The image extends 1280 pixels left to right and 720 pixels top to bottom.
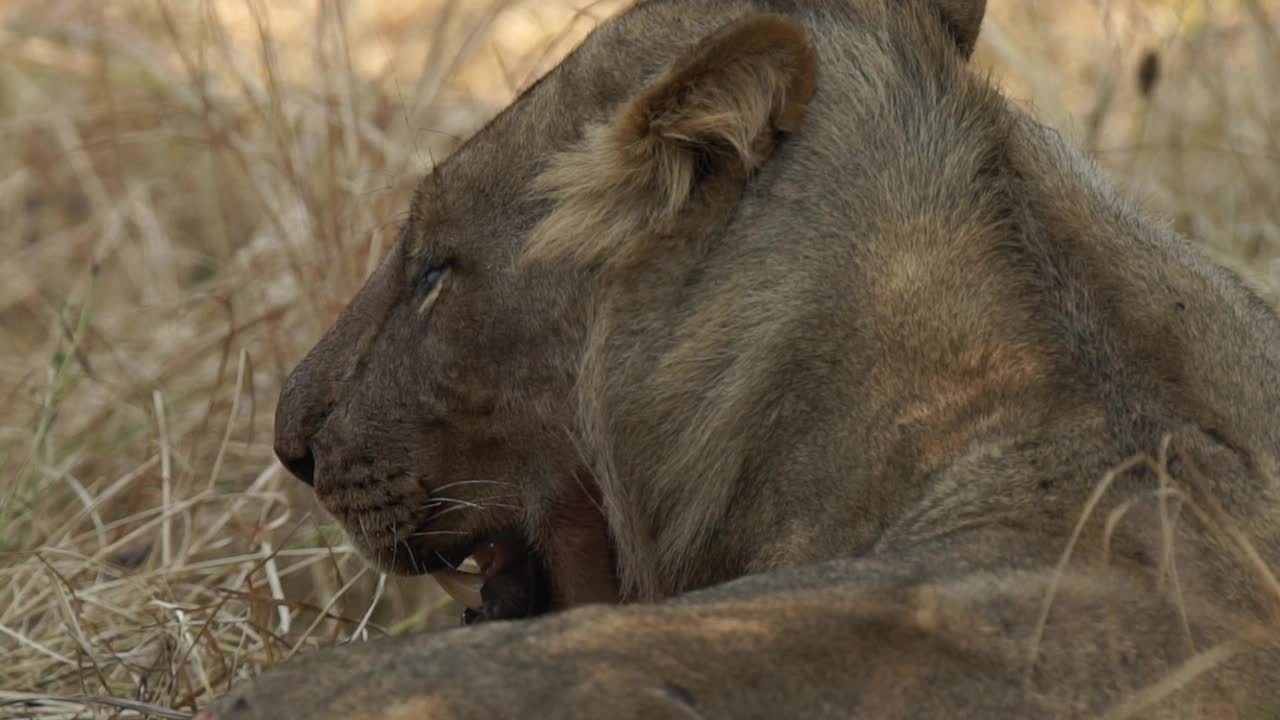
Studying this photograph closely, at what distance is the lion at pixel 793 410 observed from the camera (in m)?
1.79

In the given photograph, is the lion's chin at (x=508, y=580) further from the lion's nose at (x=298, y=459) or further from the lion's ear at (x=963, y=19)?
the lion's ear at (x=963, y=19)

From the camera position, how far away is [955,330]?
2295 mm

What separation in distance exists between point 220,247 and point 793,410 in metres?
3.87

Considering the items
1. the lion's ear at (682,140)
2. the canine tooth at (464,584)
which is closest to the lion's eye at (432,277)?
the lion's ear at (682,140)

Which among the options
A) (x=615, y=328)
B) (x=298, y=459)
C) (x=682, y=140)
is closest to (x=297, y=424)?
(x=298, y=459)

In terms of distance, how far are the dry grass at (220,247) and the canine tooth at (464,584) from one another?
208mm

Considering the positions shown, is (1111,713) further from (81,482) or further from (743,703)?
(81,482)

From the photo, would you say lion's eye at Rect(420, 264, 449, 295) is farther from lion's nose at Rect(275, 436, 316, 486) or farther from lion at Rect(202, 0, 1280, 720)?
lion's nose at Rect(275, 436, 316, 486)

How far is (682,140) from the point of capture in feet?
8.18

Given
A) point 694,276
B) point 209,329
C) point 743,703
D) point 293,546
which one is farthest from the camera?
point 209,329

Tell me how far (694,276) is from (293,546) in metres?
1.61

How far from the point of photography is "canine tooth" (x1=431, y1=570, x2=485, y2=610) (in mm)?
2846

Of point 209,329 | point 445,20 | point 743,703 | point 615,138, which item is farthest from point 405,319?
point 209,329

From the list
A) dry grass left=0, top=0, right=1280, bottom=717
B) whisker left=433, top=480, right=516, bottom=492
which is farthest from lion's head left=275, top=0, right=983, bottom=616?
dry grass left=0, top=0, right=1280, bottom=717
